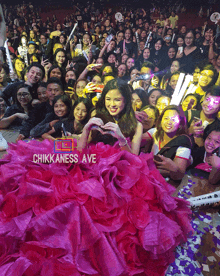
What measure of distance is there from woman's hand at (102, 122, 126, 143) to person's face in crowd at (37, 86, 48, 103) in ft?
1.64

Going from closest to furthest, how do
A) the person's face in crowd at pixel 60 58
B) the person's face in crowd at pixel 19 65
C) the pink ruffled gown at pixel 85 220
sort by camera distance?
the pink ruffled gown at pixel 85 220 → the person's face in crowd at pixel 60 58 → the person's face in crowd at pixel 19 65

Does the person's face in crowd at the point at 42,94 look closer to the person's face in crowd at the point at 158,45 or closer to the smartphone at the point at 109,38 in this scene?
the smartphone at the point at 109,38

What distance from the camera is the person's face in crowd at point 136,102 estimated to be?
47.0 inches

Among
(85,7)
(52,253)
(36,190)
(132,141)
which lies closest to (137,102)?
(132,141)

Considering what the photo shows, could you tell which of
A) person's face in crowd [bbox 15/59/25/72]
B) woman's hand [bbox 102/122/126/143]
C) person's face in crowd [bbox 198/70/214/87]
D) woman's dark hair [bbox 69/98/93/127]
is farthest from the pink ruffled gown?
person's face in crowd [bbox 15/59/25/72]

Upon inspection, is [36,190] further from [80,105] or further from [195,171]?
[195,171]

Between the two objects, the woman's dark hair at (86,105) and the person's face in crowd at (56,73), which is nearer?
the woman's dark hair at (86,105)

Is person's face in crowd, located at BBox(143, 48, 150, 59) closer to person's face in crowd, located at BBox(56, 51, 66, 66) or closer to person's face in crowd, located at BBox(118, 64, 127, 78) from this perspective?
person's face in crowd, located at BBox(118, 64, 127, 78)

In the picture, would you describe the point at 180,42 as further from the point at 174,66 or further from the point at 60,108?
the point at 60,108

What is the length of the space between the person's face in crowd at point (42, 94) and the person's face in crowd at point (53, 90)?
31 millimetres

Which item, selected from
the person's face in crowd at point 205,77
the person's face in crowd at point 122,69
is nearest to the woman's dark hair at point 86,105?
the person's face in crowd at point 122,69

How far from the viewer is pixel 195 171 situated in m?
1.40

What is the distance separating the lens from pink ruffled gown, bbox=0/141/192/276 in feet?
2.48

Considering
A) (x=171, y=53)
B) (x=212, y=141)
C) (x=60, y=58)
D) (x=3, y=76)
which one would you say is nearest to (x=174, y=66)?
(x=171, y=53)
